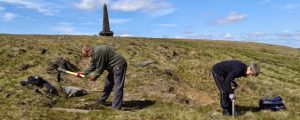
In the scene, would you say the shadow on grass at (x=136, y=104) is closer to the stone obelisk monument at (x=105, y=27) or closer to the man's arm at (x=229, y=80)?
the man's arm at (x=229, y=80)

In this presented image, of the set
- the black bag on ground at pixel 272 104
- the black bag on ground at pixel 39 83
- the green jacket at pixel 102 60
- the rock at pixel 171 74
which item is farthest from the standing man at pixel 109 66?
the rock at pixel 171 74

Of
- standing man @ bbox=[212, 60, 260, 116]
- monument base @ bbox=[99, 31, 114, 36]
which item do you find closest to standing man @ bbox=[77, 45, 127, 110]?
standing man @ bbox=[212, 60, 260, 116]

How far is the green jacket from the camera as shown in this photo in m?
16.4

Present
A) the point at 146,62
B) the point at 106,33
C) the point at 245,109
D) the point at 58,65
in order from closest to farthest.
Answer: the point at 245,109 < the point at 58,65 < the point at 146,62 < the point at 106,33

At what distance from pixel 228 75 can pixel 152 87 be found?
23.7 feet

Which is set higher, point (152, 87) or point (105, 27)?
point (105, 27)

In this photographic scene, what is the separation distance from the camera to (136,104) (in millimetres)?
18625

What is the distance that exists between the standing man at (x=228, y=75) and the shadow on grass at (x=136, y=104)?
3772mm

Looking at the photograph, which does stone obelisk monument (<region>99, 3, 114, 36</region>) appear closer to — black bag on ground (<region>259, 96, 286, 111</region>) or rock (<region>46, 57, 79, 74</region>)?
rock (<region>46, 57, 79, 74</region>)

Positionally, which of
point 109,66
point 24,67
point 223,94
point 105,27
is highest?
point 105,27

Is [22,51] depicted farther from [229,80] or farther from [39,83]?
[229,80]

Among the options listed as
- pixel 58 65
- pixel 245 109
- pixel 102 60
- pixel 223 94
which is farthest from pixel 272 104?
pixel 58 65

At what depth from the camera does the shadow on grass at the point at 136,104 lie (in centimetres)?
1767

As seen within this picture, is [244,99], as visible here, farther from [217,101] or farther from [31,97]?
[31,97]
